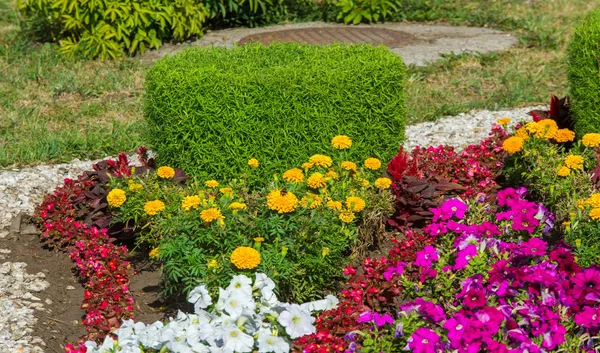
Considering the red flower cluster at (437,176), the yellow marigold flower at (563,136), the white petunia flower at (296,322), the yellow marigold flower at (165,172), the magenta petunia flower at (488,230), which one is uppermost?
the yellow marigold flower at (563,136)

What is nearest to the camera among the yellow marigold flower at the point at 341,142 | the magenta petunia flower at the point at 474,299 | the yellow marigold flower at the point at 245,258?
the magenta petunia flower at the point at 474,299

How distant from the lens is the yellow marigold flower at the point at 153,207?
14.4 ft

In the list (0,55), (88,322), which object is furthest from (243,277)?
(0,55)

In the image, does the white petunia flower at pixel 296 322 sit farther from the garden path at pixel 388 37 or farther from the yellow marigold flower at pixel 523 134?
the garden path at pixel 388 37

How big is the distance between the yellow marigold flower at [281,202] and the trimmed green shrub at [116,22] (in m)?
4.70

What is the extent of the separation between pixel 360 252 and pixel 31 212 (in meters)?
1.97

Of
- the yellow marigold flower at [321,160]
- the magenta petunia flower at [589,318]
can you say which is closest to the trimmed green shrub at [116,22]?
Result: the yellow marigold flower at [321,160]

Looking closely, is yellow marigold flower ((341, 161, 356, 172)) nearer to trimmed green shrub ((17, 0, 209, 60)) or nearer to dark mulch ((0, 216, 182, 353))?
dark mulch ((0, 216, 182, 353))

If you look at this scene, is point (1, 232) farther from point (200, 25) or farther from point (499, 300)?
point (200, 25)

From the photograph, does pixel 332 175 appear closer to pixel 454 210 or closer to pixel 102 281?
pixel 454 210

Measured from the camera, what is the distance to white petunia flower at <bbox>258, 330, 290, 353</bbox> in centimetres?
353

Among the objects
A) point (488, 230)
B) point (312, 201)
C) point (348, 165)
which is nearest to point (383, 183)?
point (348, 165)

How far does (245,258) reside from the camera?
3.83 m

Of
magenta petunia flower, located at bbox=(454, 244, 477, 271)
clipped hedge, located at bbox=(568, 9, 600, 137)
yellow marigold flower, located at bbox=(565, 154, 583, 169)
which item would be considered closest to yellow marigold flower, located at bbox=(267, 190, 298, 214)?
magenta petunia flower, located at bbox=(454, 244, 477, 271)
